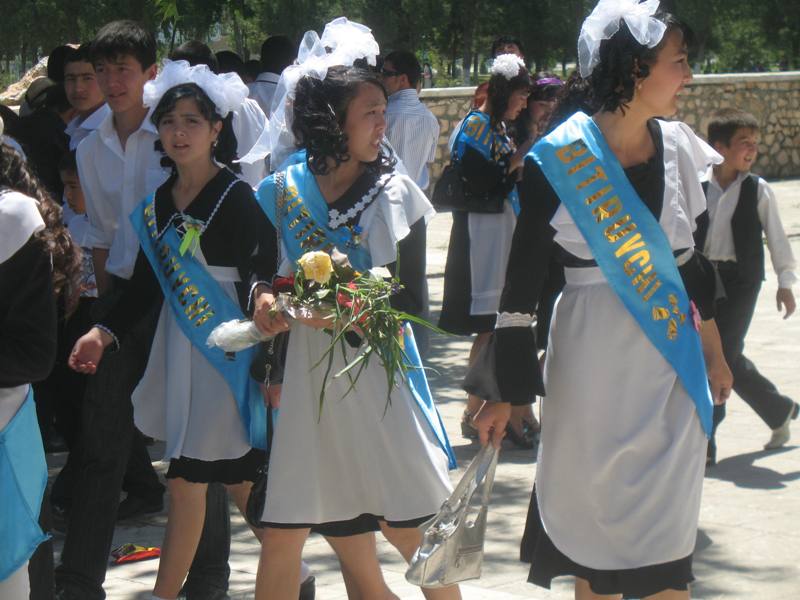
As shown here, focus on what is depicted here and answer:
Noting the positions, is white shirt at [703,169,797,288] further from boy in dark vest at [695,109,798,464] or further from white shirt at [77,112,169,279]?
white shirt at [77,112,169,279]

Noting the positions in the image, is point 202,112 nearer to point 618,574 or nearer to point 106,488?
point 106,488

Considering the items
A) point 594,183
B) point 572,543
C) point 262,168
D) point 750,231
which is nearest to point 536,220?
point 594,183

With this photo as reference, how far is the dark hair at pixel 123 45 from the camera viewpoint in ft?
→ 17.5

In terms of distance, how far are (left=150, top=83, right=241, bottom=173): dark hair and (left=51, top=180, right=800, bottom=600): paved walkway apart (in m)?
1.55

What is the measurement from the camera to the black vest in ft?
22.3

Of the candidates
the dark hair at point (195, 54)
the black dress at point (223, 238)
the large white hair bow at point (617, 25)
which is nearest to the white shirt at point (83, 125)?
the dark hair at point (195, 54)

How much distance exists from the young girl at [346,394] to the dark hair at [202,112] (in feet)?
1.72

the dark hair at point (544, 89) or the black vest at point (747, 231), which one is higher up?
the dark hair at point (544, 89)

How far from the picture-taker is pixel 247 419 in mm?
4469

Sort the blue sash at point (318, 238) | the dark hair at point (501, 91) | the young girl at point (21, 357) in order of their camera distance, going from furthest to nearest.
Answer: the dark hair at point (501, 91), the blue sash at point (318, 238), the young girl at point (21, 357)

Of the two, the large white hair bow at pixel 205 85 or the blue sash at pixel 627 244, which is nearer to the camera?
the blue sash at pixel 627 244

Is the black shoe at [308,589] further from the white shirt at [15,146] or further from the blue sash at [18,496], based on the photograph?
the white shirt at [15,146]

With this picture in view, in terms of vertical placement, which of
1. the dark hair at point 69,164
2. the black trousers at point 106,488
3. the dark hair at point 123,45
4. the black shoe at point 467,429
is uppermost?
the dark hair at point 123,45

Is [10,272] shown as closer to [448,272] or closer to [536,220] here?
[536,220]
